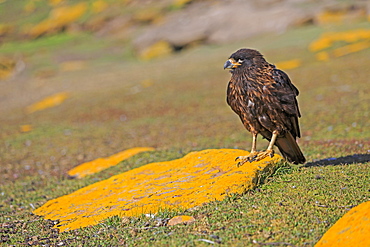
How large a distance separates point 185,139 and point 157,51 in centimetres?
2099

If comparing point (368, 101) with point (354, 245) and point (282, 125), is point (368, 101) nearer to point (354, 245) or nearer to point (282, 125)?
point (282, 125)

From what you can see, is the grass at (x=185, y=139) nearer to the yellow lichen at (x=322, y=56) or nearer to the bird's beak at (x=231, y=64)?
the yellow lichen at (x=322, y=56)

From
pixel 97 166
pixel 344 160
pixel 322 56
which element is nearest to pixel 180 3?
pixel 322 56

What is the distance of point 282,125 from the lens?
6133 millimetres

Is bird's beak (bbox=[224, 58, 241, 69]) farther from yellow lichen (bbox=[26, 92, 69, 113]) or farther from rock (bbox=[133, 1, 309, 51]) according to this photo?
rock (bbox=[133, 1, 309, 51])

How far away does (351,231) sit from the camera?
430 centimetres

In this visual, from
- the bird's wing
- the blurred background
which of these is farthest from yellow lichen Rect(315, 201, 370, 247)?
the blurred background

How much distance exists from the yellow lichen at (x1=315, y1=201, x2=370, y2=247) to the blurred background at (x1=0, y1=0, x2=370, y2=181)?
3953 mm

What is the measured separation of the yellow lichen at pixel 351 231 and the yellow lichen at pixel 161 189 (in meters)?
1.48

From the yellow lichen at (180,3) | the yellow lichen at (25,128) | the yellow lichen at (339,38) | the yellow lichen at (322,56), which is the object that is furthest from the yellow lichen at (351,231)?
the yellow lichen at (180,3)

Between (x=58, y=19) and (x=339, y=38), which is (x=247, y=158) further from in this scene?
(x=58, y=19)

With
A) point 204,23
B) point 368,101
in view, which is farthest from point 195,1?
point 368,101

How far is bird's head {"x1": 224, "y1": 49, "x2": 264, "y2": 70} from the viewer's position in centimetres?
608

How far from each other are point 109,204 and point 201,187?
50.3 inches
